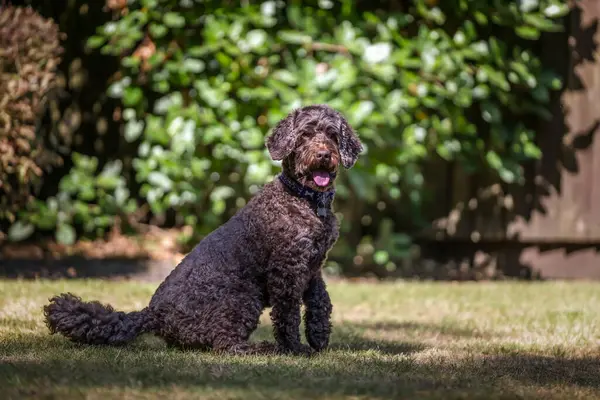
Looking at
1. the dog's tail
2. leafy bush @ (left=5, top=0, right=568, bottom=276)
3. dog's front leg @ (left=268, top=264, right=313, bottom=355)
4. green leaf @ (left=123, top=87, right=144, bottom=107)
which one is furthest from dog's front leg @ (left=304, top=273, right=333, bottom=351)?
green leaf @ (left=123, top=87, right=144, bottom=107)

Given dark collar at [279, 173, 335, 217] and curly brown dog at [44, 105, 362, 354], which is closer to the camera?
curly brown dog at [44, 105, 362, 354]

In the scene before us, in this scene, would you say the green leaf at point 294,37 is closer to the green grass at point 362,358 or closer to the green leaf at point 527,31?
the green leaf at point 527,31

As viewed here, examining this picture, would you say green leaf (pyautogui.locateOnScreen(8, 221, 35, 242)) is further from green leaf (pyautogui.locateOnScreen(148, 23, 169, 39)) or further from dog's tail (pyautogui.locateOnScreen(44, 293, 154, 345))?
dog's tail (pyautogui.locateOnScreen(44, 293, 154, 345))

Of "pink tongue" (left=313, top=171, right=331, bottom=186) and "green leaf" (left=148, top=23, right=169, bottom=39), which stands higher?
A: "green leaf" (left=148, top=23, right=169, bottom=39)

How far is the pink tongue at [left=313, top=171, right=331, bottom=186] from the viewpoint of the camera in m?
5.29

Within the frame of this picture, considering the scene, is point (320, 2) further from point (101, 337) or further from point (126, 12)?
point (101, 337)

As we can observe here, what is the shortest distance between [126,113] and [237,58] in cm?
134

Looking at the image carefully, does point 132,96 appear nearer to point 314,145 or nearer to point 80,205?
point 80,205

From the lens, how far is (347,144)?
5.56 metres

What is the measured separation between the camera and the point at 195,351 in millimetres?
5219

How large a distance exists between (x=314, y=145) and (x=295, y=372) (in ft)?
4.44

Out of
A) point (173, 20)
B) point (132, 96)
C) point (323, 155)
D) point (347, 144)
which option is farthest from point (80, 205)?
point (323, 155)

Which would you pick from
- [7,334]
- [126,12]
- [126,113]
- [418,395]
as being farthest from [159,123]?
[418,395]

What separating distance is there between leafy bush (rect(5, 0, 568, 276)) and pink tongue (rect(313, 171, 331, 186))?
3.58 metres
